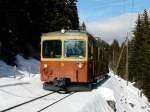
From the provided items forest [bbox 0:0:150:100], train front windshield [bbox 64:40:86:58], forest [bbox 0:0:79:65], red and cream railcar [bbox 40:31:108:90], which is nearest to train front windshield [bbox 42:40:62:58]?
red and cream railcar [bbox 40:31:108:90]

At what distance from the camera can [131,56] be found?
3937 inches

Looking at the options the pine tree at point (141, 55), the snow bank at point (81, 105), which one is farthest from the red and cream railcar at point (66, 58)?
the pine tree at point (141, 55)

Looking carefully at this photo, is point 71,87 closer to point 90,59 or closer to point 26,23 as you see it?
point 90,59

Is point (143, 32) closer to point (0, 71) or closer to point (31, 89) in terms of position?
point (0, 71)

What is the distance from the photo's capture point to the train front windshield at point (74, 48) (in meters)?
21.8

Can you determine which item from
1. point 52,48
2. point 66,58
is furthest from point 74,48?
point 52,48

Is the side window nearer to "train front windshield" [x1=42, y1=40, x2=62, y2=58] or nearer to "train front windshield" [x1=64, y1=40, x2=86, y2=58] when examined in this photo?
"train front windshield" [x1=64, y1=40, x2=86, y2=58]

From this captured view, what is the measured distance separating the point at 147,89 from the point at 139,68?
11887 millimetres

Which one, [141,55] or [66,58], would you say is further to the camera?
[141,55]

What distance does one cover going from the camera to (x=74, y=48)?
859 inches

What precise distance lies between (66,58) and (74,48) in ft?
2.00

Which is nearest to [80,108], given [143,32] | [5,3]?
[5,3]

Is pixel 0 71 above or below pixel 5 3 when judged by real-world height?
below

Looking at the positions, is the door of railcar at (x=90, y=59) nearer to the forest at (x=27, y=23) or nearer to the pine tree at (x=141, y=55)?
the forest at (x=27, y=23)
